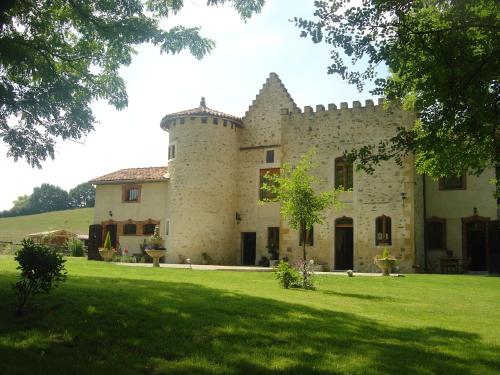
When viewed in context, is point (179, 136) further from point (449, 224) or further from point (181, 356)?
point (181, 356)

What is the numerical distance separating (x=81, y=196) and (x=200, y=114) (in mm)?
63768

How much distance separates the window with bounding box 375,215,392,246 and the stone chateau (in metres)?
0.05

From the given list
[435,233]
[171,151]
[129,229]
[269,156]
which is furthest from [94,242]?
[435,233]

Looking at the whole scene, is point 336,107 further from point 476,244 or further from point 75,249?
point 75,249

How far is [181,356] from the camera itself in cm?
647

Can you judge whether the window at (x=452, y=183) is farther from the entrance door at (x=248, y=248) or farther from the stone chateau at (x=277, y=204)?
the entrance door at (x=248, y=248)

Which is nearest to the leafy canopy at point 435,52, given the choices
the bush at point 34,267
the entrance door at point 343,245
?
the bush at point 34,267

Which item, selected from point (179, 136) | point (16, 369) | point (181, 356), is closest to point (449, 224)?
point (179, 136)

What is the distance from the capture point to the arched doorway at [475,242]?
81.5ft

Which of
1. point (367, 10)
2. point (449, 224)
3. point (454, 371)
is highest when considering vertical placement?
point (367, 10)

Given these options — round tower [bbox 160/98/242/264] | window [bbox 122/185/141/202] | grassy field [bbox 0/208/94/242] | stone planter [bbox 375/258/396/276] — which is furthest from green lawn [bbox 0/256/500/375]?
grassy field [bbox 0/208/94/242]

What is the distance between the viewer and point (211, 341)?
23.4ft

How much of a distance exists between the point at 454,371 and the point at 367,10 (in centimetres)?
523

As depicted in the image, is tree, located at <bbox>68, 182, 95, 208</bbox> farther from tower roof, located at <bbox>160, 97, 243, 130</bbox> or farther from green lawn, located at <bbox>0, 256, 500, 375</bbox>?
green lawn, located at <bbox>0, 256, 500, 375</bbox>
